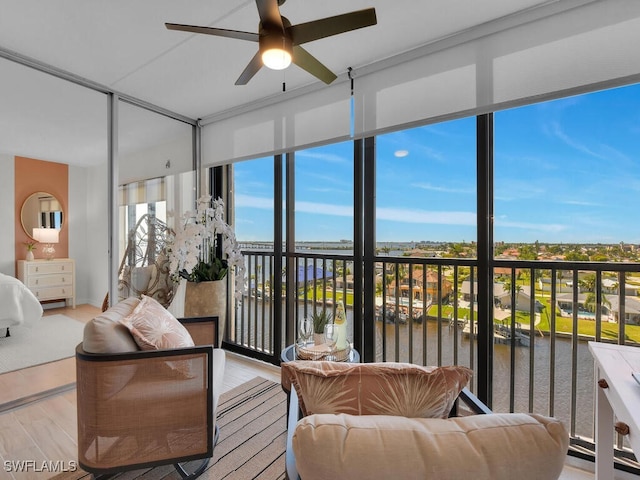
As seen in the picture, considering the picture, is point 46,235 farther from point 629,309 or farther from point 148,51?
point 629,309

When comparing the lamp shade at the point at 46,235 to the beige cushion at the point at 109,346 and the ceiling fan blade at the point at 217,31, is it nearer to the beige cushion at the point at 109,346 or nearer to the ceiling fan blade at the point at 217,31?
the beige cushion at the point at 109,346

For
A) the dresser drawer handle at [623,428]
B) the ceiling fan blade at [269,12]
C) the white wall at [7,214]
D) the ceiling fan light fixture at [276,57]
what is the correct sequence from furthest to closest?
the white wall at [7,214]
the ceiling fan light fixture at [276,57]
the ceiling fan blade at [269,12]
the dresser drawer handle at [623,428]

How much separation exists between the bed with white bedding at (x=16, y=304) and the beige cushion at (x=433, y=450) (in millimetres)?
2715

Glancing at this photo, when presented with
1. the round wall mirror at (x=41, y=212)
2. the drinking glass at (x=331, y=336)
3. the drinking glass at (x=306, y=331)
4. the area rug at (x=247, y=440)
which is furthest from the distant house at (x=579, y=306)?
the round wall mirror at (x=41, y=212)

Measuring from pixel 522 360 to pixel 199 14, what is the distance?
2906 millimetres

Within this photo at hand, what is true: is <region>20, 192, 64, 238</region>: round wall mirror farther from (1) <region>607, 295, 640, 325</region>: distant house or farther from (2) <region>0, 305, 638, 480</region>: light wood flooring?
(1) <region>607, 295, 640, 325</region>: distant house

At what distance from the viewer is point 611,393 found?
1134 mm

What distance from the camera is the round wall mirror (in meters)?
2.34

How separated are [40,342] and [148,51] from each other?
2.29 meters

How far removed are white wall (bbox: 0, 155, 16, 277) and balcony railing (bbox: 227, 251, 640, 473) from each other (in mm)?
2248

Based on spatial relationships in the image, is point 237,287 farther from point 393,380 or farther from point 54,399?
point 393,380

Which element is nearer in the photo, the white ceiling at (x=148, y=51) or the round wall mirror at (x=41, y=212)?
the white ceiling at (x=148, y=51)

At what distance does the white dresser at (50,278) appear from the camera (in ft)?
7.76

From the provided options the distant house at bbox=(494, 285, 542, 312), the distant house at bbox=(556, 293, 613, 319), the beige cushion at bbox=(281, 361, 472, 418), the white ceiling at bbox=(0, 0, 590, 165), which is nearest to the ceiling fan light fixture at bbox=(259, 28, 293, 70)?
the white ceiling at bbox=(0, 0, 590, 165)
